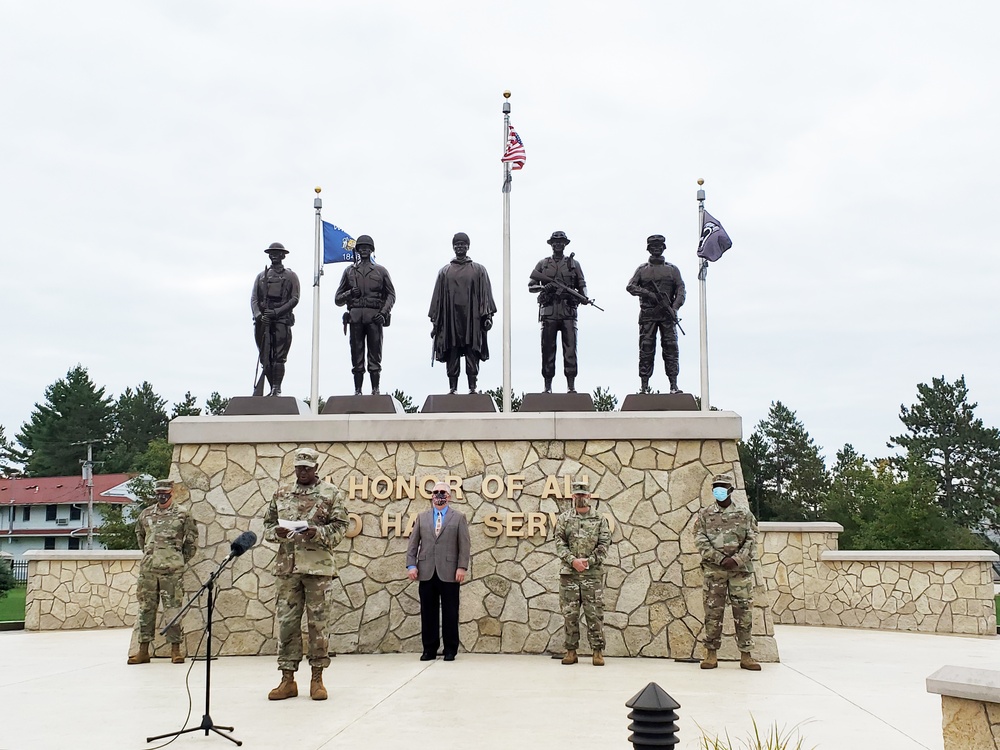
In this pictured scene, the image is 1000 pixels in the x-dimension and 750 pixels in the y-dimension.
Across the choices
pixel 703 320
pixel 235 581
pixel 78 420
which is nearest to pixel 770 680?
pixel 703 320

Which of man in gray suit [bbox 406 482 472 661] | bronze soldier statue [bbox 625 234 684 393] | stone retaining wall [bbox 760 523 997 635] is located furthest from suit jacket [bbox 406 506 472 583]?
stone retaining wall [bbox 760 523 997 635]

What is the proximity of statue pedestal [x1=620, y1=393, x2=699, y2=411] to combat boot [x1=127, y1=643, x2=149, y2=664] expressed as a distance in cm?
619

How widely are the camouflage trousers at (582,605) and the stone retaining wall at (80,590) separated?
328 inches

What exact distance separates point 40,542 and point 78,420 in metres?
7.77

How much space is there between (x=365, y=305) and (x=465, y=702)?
19.6ft

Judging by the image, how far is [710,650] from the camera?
9.43 m

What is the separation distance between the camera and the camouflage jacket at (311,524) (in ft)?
24.7

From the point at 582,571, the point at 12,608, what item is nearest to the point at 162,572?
the point at 582,571

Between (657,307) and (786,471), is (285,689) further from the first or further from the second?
(786,471)

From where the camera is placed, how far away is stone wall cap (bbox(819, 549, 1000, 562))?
45.8ft

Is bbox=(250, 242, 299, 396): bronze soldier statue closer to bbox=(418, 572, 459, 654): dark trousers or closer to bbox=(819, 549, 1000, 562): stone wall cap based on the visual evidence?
bbox=(418, 572, 459, 654): dark trousers

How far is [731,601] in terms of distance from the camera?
9.41m

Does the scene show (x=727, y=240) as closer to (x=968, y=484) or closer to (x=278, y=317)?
(x=278, y=317)

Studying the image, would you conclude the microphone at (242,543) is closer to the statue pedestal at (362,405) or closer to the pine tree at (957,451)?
the statue pedestal at (362,405)
